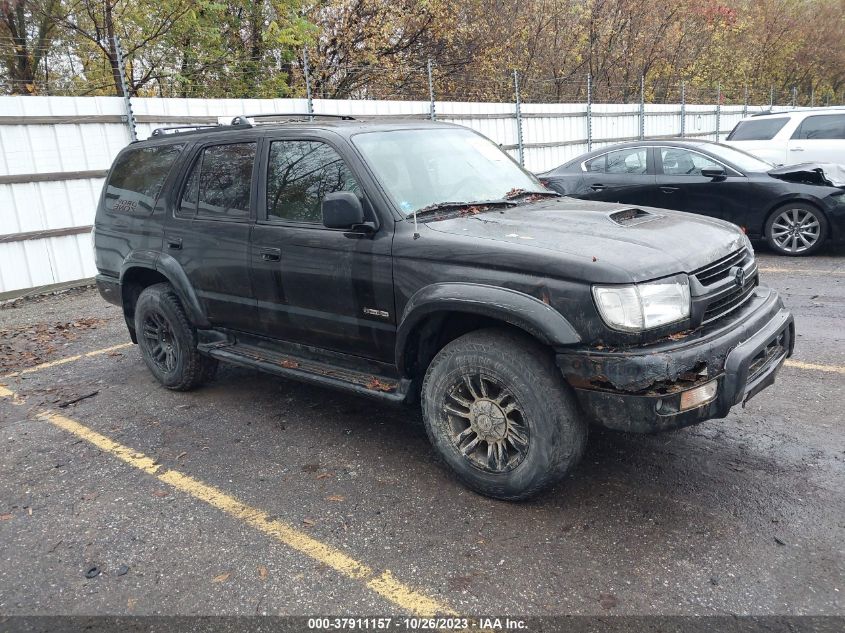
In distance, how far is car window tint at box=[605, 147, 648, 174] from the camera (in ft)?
30.7

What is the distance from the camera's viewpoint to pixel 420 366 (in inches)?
146

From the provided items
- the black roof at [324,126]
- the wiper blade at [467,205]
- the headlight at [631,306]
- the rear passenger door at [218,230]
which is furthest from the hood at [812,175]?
the rear passenger door at [218,230]

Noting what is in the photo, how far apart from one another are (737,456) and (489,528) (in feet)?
5.14

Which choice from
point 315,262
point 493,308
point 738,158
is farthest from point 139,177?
point 738,158

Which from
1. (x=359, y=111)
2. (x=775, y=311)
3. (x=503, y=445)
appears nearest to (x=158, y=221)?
(x=503, y=445)

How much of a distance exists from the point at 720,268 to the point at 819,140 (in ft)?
31.8

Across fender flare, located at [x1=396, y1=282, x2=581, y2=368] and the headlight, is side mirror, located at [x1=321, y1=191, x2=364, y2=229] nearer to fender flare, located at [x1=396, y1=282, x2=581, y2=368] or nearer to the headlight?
fender flare, located at [x1=396, y1=282, x2=581, y2=368]

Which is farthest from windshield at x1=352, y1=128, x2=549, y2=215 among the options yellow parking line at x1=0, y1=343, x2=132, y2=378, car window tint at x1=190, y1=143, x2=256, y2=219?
yellow parking line at x1=0, y1=343, x2=132, y2=378

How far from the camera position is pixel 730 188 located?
341 inches

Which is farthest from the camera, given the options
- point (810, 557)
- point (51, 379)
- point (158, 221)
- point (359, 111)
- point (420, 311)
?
point (359, 111)

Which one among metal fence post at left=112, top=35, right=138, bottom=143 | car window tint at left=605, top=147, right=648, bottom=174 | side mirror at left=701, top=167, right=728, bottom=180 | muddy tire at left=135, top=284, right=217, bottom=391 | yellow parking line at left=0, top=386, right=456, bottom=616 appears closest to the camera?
yellow parking line at left=0, top=386, right=456, bottom=616

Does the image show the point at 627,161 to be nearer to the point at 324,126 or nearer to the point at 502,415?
the point at 324,126

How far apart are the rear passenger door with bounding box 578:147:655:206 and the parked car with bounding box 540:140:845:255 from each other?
0.01 m

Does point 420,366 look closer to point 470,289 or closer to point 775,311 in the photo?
point 470,289
